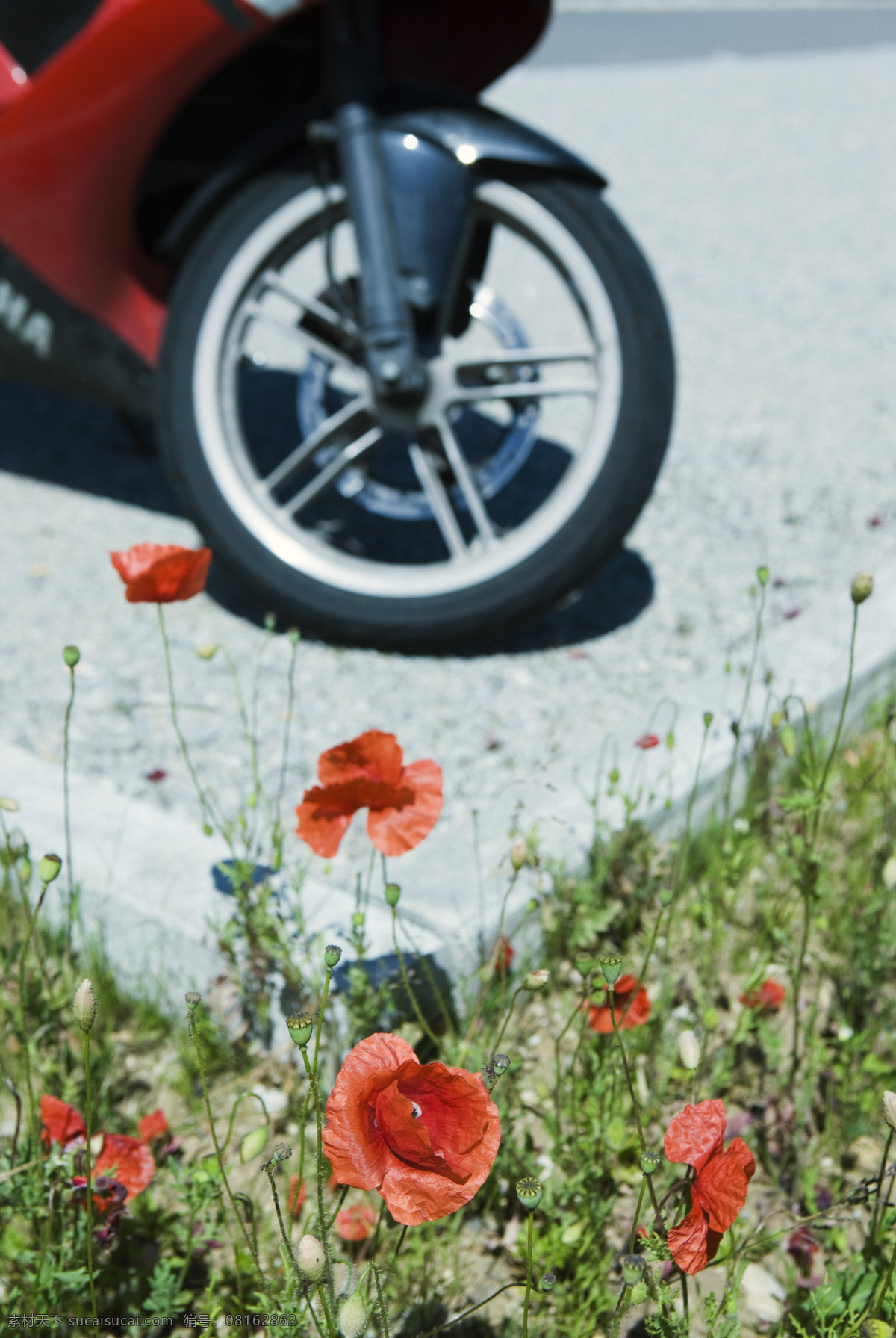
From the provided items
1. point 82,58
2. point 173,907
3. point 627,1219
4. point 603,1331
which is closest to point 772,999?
point 627,1219

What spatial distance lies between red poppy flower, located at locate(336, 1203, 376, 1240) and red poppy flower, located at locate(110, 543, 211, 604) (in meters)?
0.65

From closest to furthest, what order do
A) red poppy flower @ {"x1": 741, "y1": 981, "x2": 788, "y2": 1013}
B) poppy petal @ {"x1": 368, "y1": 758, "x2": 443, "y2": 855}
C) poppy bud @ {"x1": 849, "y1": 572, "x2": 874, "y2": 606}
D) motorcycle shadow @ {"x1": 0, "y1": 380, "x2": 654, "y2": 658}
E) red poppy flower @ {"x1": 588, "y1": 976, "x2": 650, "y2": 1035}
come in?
1. poppy bud @ {"x1": 849, "y1": 572, "x2": 874, "y2": 606}
2. poppy petal @ {"x1": 368, "y1": 758, "x2": 443, "y2": 855}
3. red poppy flower @ {"x1": 588, "y1": 976, "x2": 650, "y2": 1035}
4. red poppy flower @ {"x1": 741, "y1": 981, "x2": 788, "y2": 1013}
5. motorcycle shadow @ {"x1": 0, "y1": 380, "x2": 654, "y2": 658}

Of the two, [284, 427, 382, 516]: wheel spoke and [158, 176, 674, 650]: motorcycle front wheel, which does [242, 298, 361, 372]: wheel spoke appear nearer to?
[158, 176, 674, 650]: motorcycle front wheel

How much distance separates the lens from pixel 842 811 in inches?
73.5

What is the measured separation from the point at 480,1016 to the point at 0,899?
66 centimetres

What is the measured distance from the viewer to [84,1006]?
819 mm

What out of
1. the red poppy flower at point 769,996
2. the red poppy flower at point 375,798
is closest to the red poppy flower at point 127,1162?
the red poppy flower at point 375,798

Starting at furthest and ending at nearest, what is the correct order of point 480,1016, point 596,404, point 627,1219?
point 596,404 < point 480,1016 < point 627,1219

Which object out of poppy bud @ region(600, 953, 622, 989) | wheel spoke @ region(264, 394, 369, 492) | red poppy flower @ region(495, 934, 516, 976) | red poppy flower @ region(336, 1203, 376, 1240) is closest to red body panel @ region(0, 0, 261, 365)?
wheel spoke @ region(264, 394, 369, 492)

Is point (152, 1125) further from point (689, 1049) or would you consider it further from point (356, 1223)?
point (689, 1049)

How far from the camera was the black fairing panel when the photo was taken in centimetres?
217

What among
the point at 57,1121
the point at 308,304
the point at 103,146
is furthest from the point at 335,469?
the point at 57,1121

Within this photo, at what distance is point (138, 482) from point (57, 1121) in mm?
2211

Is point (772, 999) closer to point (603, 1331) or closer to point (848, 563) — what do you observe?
point (603, 1331)
